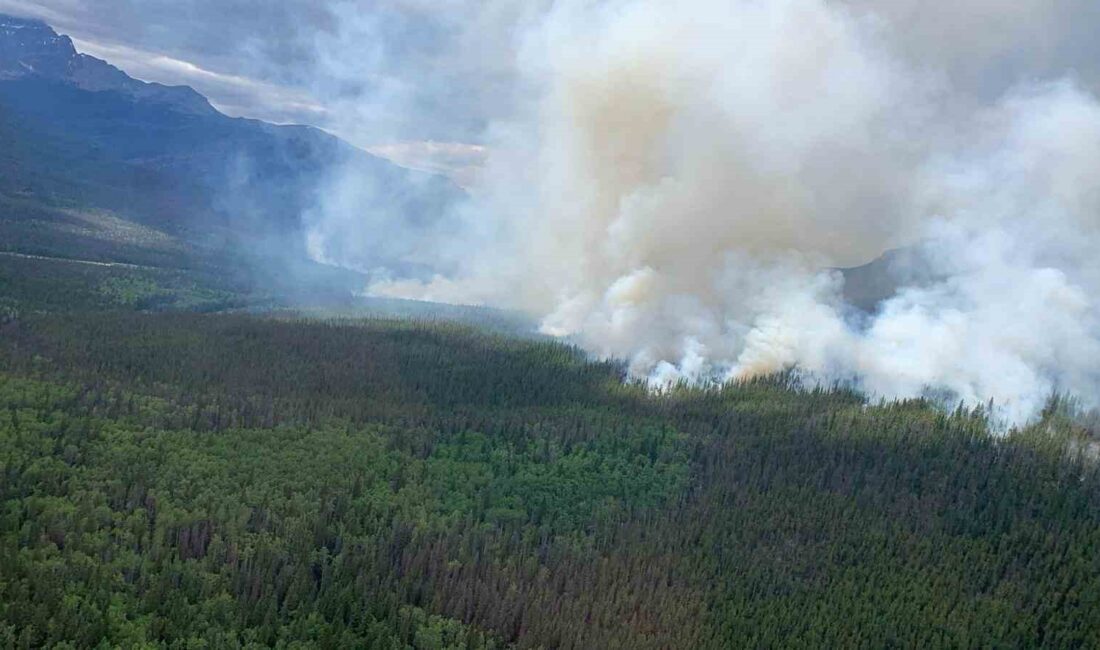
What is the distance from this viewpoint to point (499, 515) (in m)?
70.1

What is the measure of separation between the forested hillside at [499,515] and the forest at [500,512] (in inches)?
8.4

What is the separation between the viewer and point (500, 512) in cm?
7025

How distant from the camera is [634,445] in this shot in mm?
87625

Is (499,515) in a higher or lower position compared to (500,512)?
lower

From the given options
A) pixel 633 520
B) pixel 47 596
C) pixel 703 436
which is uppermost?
pixel 703 436

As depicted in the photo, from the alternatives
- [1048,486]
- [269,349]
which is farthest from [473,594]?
[269,349]

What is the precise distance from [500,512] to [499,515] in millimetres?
247

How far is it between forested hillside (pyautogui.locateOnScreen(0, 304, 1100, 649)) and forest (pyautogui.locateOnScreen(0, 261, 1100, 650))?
0.70 feet

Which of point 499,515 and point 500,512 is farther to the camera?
point 500,512

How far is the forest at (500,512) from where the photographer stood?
54062mm

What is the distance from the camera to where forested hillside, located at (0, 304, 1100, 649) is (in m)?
54.0

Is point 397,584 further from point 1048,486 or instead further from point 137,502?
point 1048,486

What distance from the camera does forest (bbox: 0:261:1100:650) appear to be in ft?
177

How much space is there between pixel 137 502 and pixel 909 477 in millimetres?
64071
